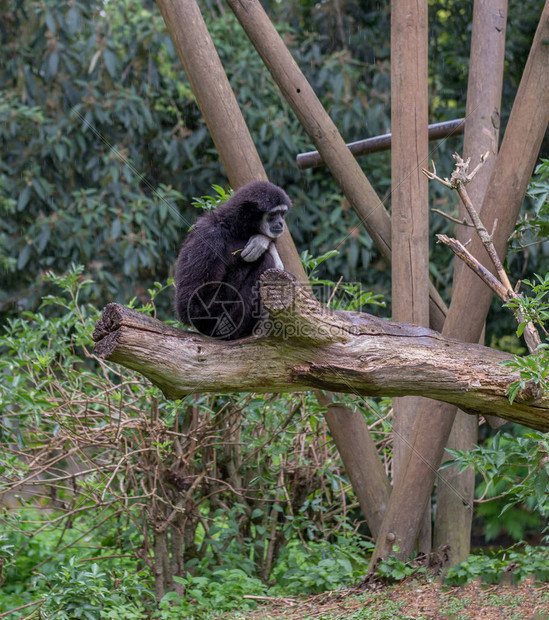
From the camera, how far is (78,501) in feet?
14.6

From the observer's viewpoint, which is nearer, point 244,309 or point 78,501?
point 244,309

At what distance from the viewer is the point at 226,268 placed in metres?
3.68

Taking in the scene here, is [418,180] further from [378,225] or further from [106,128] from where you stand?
[106,128]

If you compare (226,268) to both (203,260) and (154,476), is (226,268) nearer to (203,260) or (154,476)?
(203,260)

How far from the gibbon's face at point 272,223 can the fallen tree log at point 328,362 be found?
0.85 metres

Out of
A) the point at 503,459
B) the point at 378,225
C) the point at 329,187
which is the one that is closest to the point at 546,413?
the point at 503,459

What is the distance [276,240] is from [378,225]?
2.78ft

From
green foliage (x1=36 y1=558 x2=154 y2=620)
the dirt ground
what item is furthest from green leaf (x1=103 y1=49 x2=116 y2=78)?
the dirt ground

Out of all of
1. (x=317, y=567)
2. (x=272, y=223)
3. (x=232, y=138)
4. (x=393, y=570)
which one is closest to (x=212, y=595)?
(x=317, y=567)

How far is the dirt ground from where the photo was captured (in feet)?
11.3

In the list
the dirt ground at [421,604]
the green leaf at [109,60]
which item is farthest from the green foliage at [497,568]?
the green leaf at [109,60]

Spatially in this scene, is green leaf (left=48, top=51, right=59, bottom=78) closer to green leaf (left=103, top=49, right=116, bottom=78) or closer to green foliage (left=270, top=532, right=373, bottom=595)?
green leaf (left=103, top=49, right=116, bottom=78)

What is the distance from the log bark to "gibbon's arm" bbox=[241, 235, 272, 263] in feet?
3.85

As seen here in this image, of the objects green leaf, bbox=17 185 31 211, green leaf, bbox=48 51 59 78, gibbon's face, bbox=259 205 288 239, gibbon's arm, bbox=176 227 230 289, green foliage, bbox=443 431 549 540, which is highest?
green leaf, bbox=48 51 59 78
